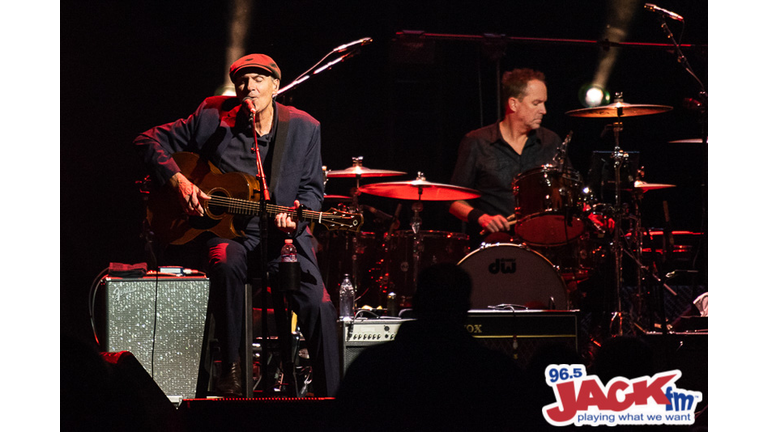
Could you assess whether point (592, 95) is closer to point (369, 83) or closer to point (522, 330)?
point (369, 83)

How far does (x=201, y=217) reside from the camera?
3975mm

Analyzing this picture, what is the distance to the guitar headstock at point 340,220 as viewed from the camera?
4.05 meters

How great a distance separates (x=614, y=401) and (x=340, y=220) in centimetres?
176

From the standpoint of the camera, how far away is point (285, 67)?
649 cm

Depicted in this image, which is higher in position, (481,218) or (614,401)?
(481,218)

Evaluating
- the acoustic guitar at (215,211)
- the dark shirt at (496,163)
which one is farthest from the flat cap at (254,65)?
the dark shirt at (496,163)

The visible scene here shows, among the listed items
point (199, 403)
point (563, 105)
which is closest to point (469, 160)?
point (563, 105)

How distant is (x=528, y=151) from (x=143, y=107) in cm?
320

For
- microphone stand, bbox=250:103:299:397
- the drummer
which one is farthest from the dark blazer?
the drummer

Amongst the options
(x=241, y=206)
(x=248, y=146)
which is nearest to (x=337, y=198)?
(x=248, y=146)

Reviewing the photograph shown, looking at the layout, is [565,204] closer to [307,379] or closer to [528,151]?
[528,151]

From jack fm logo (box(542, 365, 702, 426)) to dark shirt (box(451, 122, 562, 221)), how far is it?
294 centimetres

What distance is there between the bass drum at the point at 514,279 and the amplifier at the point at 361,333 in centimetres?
98

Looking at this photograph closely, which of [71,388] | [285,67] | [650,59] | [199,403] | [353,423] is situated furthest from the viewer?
[650,59]
